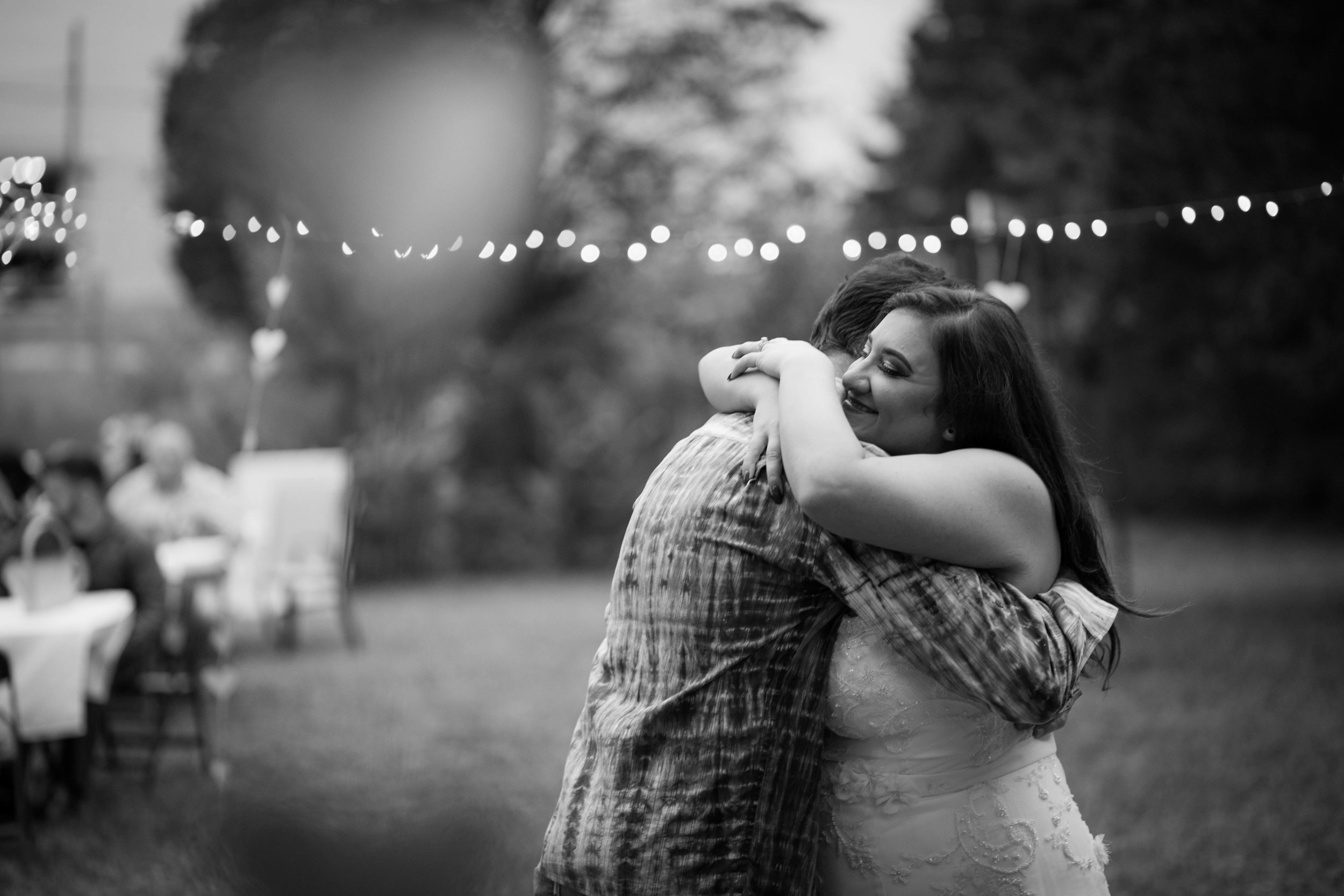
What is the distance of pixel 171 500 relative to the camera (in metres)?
7.89

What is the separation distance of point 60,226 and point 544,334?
12422mm

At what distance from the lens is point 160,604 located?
6.36 metres

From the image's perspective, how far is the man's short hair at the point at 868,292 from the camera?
75.8 inches

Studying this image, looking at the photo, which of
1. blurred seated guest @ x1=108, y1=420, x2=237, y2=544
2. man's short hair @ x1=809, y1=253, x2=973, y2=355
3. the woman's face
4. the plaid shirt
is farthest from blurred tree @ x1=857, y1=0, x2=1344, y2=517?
blurred seated guest @ x1=108, y1=420, x2=237, y2=544

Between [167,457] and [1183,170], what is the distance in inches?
297

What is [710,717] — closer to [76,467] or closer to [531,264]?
[76,467]

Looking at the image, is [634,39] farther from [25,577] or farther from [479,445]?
[25,577]

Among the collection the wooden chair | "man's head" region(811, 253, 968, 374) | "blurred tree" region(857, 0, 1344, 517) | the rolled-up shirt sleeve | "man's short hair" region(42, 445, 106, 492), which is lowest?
the wooden chair

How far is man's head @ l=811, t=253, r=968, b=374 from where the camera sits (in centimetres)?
193

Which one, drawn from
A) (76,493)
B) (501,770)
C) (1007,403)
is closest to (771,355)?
(1007,403)

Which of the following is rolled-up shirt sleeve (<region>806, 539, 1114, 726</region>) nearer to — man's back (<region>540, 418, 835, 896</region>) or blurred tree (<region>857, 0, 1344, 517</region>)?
man's back (<region>540, 418, 835, 896</region>)

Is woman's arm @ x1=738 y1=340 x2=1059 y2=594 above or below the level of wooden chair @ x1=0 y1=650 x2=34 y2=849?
above

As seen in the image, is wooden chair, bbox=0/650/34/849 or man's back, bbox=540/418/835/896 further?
wooden chair, bbox=0/650/34/849

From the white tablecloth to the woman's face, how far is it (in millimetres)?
4226
